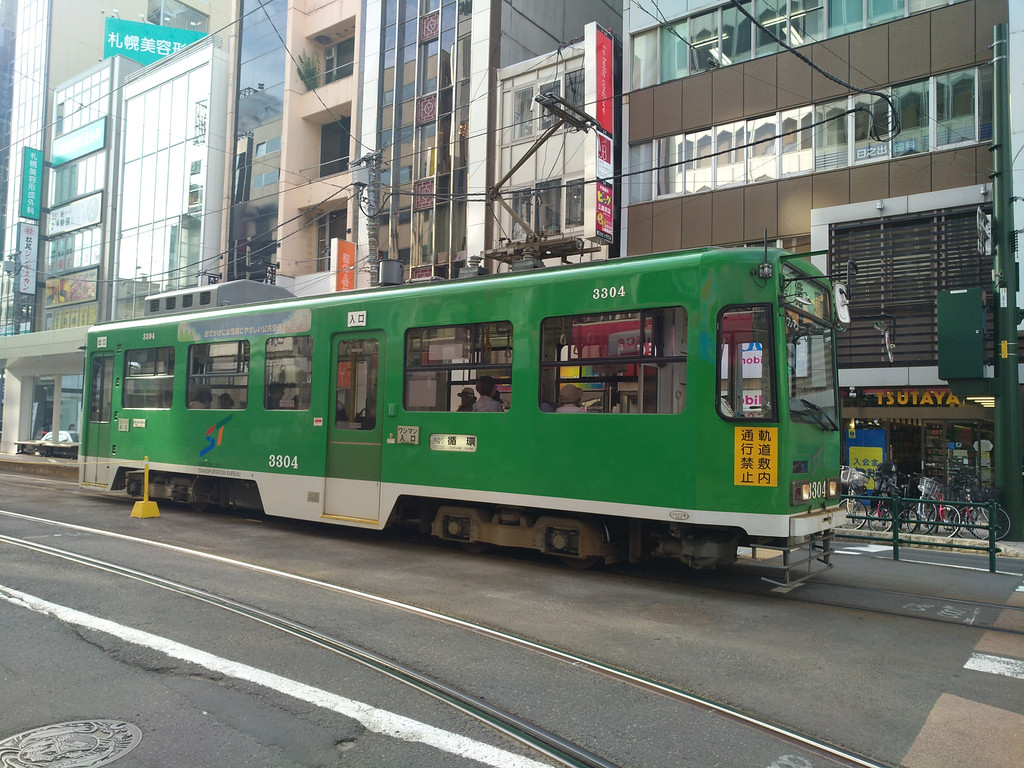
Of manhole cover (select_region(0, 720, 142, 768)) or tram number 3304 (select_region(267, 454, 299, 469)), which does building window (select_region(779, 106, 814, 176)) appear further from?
manhole cover (select_region(0, 720, 142, 768))

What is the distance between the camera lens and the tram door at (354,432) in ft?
32.8

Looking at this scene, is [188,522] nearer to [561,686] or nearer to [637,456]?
[637,456]

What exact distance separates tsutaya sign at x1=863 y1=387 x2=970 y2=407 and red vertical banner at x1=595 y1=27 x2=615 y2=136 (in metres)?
9.99

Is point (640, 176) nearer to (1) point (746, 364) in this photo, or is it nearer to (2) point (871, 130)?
(2) point (871, 130)

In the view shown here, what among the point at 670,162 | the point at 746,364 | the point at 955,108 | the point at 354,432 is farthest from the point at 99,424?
the point at 955,108

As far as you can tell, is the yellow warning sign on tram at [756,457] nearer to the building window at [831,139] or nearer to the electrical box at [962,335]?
the electrical box at [962,335]

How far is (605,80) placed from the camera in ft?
72.2

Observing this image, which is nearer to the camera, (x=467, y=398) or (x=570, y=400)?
(x=570, y=400)

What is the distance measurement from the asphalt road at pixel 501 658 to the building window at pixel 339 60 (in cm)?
2652

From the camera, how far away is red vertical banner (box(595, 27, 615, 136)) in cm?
2156

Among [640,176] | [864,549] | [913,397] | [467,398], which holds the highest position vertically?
[640,176]

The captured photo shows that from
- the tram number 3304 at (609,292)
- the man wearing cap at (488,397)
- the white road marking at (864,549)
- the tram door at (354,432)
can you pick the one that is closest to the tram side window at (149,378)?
the tram door at (354,432)

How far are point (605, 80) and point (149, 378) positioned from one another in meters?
15.1

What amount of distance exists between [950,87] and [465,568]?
617 inches
